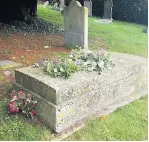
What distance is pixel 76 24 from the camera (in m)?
8.69

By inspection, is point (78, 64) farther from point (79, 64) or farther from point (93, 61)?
point (93, 61)

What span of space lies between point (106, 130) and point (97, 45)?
221 inches

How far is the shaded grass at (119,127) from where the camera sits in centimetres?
421

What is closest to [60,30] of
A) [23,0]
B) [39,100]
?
[23,0]

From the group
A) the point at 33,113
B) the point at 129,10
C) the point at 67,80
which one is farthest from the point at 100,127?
the point at 129,10

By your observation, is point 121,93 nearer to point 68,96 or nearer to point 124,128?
point 124,128

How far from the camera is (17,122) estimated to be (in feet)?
14.0

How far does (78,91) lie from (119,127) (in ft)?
2.82

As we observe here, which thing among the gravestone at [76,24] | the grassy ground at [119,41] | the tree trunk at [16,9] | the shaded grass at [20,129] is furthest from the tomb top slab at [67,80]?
the tree trunk at [16,9]

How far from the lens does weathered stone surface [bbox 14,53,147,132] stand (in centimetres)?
412

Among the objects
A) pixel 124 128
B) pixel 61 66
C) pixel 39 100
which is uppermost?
pixel 61 66

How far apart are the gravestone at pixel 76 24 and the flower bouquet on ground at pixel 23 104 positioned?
14.7 ft

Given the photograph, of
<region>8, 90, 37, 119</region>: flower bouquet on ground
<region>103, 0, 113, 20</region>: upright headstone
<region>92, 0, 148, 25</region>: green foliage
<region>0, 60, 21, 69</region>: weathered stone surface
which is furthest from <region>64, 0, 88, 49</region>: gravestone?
<region>92, 0, 148, 25</region>: green foliage

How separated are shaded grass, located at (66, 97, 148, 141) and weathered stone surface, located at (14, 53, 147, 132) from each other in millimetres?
174
